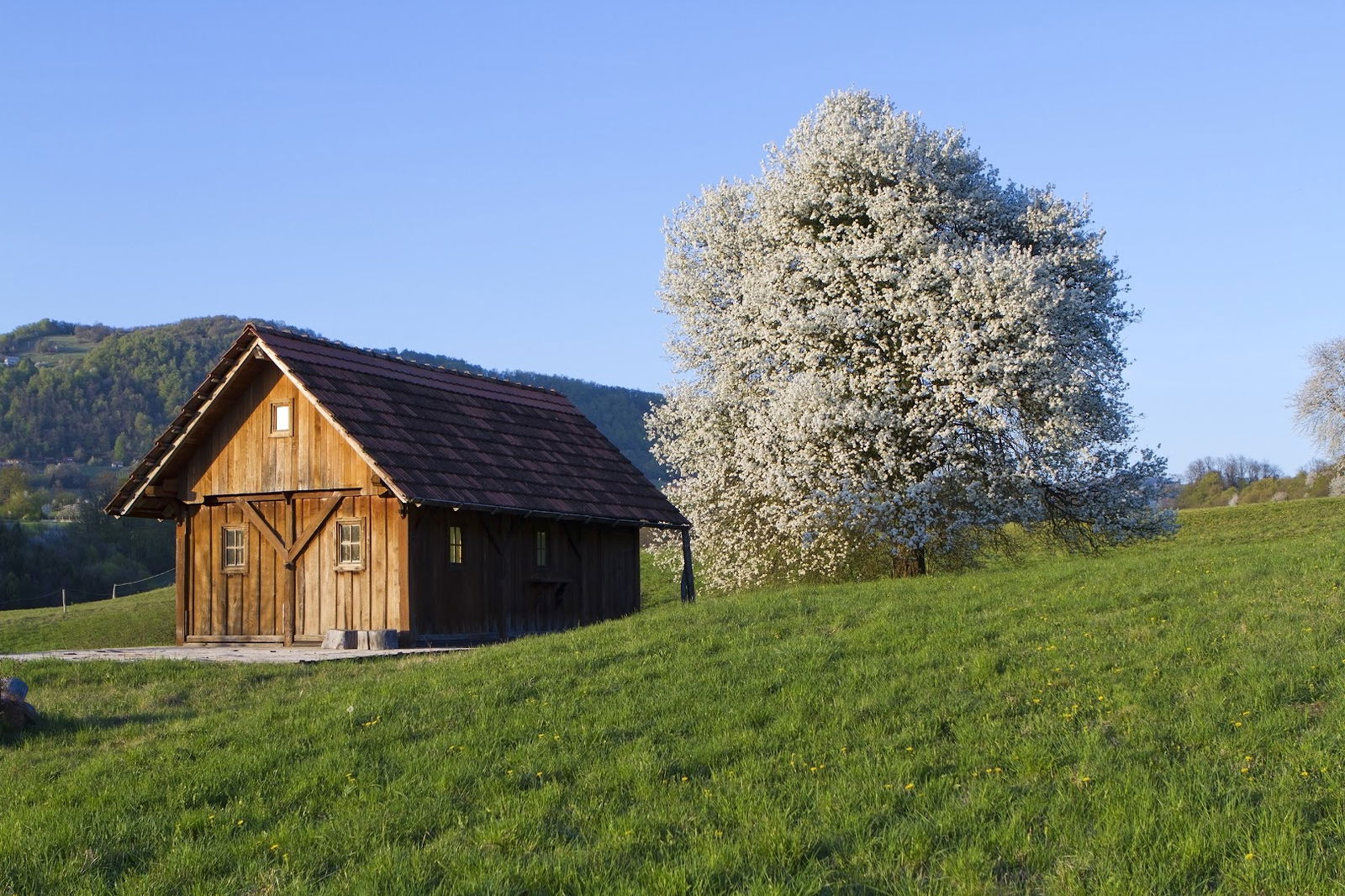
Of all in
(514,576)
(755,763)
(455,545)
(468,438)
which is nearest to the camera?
(755,763)

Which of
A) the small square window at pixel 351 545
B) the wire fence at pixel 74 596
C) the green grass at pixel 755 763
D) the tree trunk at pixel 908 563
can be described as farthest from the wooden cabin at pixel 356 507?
the wire fence at pixel 74 596

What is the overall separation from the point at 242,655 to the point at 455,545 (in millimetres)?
4892

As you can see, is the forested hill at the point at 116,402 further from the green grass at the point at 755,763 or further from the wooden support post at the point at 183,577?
the green grass at the point at 755,763

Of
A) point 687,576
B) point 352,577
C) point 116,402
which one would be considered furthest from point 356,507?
point 116,402

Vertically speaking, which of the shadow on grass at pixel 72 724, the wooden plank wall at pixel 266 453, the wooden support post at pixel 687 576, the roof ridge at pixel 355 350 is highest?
the roof ridge at pixel 355 350

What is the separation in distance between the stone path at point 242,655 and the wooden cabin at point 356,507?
1.49 metres

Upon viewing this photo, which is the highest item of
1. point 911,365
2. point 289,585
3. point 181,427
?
point 911,365

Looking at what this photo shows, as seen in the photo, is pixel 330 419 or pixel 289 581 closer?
pixel 330 419

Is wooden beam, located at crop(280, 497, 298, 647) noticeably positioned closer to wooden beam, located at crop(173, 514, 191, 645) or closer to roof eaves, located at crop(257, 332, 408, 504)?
roof eaves, located at crop(257, 332, 408, 504)

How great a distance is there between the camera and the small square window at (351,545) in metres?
24.7

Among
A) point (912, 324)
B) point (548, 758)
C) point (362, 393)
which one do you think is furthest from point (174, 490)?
point (548, 758)

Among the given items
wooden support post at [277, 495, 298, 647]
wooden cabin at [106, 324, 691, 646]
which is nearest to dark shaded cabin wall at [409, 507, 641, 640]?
wooden cabin at [106, 324, 691, 646]

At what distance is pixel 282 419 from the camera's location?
25.7 m

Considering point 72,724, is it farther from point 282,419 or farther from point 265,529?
point 282,419
